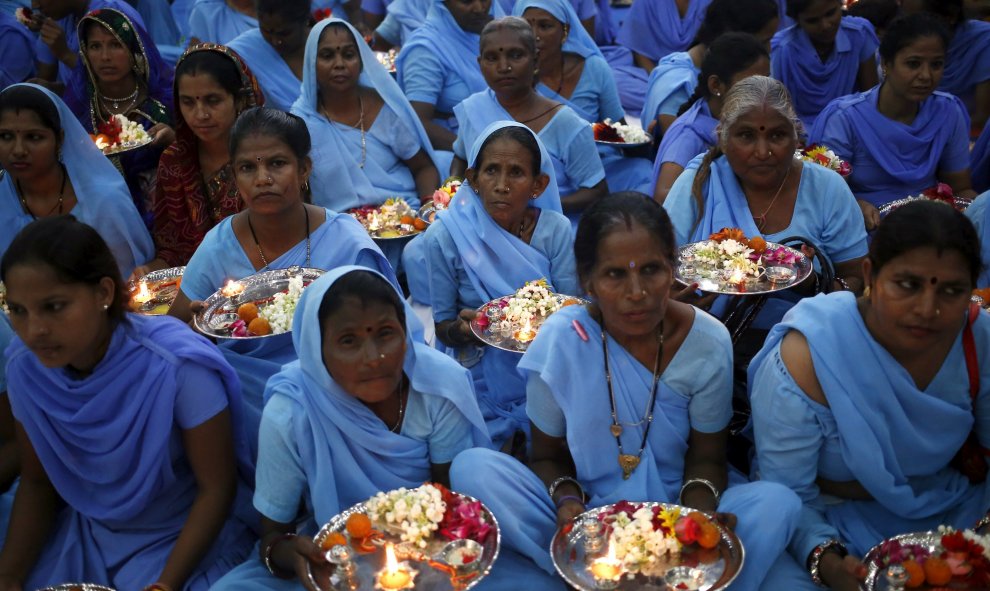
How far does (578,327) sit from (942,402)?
109cm

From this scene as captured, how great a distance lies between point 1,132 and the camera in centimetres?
434

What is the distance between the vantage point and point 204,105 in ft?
15.4

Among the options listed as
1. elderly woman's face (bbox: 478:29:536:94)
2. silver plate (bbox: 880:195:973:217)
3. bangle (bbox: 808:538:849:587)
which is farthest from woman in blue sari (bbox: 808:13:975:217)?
bangle (bbox: 808:538:849:587)

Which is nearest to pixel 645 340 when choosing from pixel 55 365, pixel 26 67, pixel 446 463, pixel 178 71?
pixel 446 463

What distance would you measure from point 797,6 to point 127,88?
14.8ft

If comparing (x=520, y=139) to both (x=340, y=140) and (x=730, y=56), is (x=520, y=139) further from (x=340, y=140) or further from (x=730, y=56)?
(x=340, y=140)

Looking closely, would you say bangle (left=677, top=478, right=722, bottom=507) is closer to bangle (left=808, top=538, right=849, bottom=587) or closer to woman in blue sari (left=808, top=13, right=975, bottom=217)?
bangle (left=808, top=538, right=849, bottom=587)

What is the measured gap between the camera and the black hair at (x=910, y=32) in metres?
5.06

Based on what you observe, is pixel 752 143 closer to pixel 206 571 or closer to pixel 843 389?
pixel 843 389

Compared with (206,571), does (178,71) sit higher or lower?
higher

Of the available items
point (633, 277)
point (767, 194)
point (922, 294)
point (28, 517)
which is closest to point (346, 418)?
point (633, 277)

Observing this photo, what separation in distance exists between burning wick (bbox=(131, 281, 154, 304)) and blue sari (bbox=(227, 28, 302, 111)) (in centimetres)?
259

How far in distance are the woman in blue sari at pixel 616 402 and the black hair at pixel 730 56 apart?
7.70 feet

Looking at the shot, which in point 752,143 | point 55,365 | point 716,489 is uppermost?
point 752,143
